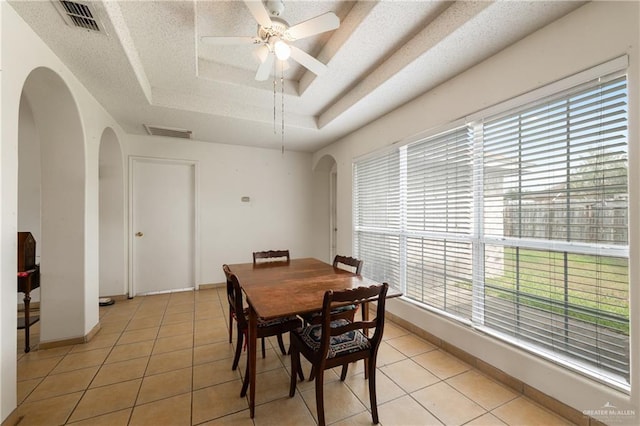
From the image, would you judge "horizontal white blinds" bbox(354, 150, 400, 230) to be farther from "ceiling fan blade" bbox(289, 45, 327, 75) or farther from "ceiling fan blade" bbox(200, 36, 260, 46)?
"ceiling fan blade" bbox(200, 36, 260, 46)

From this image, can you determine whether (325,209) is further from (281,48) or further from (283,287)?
(281,48)

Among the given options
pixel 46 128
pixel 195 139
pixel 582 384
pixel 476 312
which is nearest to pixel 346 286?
pixel 476 312

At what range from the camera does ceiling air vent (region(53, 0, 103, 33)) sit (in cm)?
152

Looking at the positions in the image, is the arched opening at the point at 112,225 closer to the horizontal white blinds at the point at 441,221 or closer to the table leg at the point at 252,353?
the table leg at the point at 252,353

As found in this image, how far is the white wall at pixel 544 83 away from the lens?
1.35 metres

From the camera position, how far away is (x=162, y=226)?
4047 millimetres

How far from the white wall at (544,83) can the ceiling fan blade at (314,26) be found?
1.29 m

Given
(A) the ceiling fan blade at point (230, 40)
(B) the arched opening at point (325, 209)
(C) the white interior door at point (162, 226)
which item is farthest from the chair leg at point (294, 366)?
(B) the arched opening at point (325, 209)

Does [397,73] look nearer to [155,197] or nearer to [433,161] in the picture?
[433,161]

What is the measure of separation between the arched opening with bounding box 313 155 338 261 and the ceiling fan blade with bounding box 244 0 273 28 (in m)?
3.28

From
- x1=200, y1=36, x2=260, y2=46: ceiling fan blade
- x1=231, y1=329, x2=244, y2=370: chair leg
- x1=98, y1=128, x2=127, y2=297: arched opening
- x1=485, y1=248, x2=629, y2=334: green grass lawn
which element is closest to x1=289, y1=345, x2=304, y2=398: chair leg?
x1=231, y1=329, x2=244, y2=370: chair leg

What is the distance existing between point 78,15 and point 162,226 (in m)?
3.01

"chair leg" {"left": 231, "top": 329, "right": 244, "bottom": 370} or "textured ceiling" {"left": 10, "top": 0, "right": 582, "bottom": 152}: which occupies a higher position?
"textured ceiling" {"left": 10, "top": 0, "right": 582, "bottom": 152}

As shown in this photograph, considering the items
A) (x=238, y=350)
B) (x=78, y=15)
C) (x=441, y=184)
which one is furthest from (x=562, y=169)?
(x=78, y=15)
